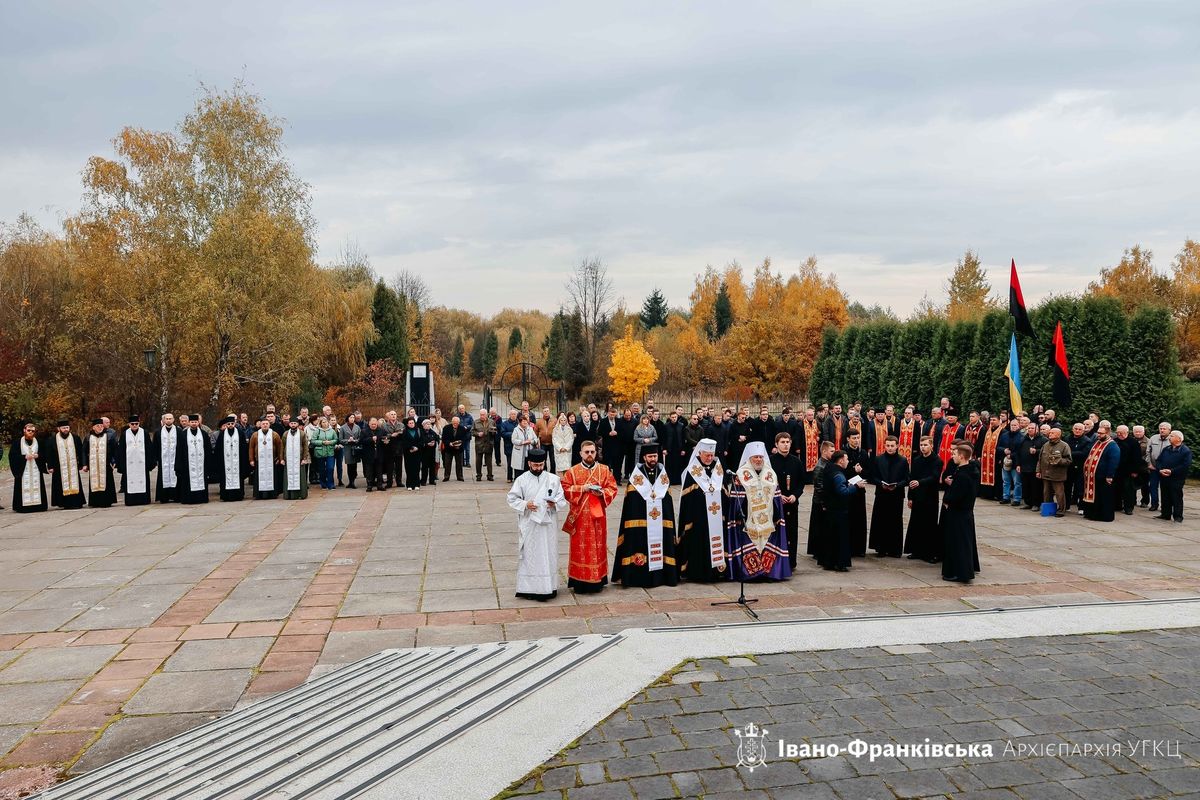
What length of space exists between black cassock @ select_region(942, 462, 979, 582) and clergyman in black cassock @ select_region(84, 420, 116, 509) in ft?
44.8

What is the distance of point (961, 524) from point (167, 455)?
44.1ft

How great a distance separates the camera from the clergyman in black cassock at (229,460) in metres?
15.1

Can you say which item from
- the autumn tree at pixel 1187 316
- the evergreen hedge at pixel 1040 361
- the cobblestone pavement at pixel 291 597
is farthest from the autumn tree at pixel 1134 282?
the cobblestone pavement at pixel 291 597

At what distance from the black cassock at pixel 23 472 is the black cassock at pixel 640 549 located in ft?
36.6

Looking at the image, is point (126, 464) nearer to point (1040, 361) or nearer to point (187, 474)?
point (187, 474)

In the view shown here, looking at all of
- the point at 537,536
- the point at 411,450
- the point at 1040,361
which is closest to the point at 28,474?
the point at 411,450

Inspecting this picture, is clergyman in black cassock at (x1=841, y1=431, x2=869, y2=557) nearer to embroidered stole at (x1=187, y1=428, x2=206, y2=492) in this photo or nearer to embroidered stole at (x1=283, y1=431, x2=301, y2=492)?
embroidered stole at (x1=283, y1=431, x2=301, y2=492)

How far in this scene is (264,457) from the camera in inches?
Result: 602

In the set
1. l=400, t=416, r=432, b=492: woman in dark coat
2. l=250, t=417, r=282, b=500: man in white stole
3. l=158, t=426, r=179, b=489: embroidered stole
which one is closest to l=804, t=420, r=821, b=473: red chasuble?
l=400, t=416, r=432, b=492: woman in dark coat

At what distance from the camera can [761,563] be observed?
8719 millimetres

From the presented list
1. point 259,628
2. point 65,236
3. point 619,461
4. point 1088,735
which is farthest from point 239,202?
point 1088,735

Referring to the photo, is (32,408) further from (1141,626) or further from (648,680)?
(1141,626)

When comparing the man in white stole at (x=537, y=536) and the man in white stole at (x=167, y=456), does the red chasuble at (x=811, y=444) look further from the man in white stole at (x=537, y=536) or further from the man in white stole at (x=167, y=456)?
the man in white stole at (x=167, y=456)

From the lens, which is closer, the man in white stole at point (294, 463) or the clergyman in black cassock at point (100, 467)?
the clergyman in black cassock at point (100, 467)
